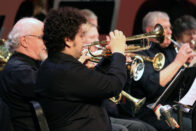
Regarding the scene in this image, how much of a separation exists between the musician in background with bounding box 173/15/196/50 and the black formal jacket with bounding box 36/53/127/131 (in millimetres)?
2156

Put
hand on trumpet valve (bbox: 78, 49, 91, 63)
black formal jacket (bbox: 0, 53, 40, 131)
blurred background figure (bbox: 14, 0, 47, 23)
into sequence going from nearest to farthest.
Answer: black formal jacket (bbox: 0, 53, 40, 131) → hand on trumpet valve (bbox: 78, 49, 91, 63) → blurred background figure (bbox: 14, 0, 47, 23)

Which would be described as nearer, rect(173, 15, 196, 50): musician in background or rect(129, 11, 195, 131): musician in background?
rect(129, 11, 195, 131): musician in background

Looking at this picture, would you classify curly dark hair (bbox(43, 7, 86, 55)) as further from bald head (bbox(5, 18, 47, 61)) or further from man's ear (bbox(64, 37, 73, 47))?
bald head (bbox(5, 18, 47, 61))

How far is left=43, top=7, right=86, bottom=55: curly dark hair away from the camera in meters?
2.11

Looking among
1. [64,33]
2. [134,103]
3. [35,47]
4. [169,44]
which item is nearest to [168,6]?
[169,44]

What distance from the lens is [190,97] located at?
8.70 feet

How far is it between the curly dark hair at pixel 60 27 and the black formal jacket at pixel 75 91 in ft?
0.25

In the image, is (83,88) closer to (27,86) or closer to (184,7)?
(27,86)

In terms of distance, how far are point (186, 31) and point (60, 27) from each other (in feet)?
7.88

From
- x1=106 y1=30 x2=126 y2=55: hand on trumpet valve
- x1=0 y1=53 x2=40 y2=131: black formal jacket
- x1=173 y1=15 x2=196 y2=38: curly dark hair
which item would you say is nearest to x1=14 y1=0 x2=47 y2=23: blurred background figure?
x1=173 y1=15 x2=196 y2=38: curly dark hair

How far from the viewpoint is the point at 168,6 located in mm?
5434

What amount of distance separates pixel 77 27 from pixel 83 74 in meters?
0.32

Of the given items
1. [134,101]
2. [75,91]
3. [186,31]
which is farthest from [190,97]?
[186,31]

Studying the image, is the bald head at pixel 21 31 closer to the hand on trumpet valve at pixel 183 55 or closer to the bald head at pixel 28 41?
the bald head at pixel 28 41
